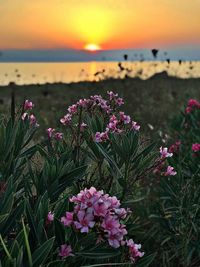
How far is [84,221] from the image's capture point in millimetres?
1695

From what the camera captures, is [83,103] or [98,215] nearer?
[98,215]

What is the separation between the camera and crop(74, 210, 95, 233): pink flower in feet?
5.49

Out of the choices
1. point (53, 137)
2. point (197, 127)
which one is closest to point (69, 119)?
point (53, 137)

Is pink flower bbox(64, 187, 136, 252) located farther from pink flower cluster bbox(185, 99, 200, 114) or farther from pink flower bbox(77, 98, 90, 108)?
pink flower cluster bbox(185, 99, 200, 114)

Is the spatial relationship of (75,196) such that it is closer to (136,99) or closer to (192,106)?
(192,106)

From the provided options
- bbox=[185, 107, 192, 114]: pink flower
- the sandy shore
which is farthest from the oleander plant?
the sandy shore

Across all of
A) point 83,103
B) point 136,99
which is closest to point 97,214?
point 83,103

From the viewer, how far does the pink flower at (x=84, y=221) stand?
5.49 ft

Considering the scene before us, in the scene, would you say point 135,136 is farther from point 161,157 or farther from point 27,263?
point 27,263

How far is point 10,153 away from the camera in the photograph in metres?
2.24

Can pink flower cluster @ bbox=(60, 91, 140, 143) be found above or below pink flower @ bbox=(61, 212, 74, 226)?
above

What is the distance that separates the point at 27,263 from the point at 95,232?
0.88ft

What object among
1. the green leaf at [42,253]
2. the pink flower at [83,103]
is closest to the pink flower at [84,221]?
the green leaf at [42,253]

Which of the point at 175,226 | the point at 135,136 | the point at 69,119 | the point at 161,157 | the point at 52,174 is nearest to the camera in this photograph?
the point at 52,174
